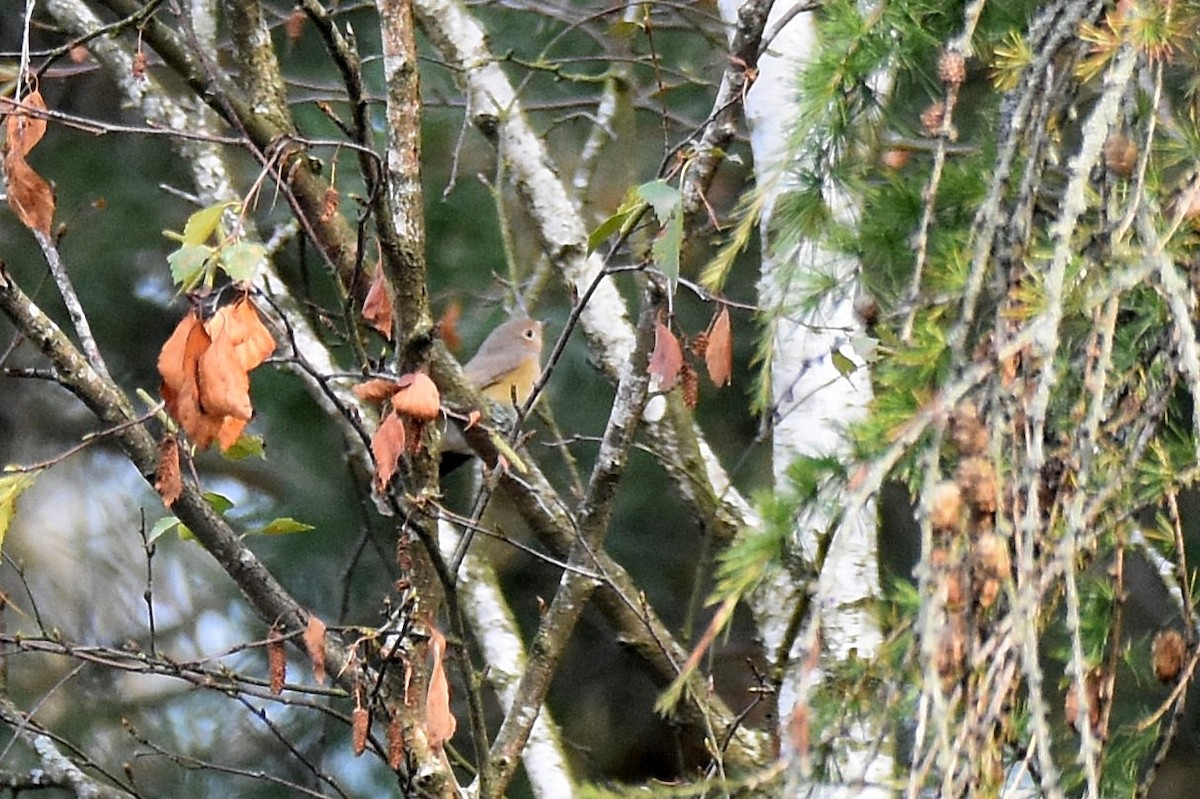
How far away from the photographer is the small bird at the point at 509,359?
2859 millimetres

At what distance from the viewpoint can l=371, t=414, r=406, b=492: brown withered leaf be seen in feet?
4.47

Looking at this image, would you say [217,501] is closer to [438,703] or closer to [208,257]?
[438,703]

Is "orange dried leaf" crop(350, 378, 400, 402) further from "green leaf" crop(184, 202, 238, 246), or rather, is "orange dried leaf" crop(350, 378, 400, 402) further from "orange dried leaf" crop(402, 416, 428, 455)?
"green leaf" crop(184, 202, 238, 246)

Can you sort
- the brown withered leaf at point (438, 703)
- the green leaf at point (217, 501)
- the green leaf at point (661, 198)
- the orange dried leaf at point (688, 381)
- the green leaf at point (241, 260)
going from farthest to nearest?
the green leaf at point (217, 501) → the orange dried leaf at point (688, 381) → the brown withered leaf at point (438, 703) → the green leaf at point (661, 198) → the green leaf at point (241, 260)

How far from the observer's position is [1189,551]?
95.9 inches

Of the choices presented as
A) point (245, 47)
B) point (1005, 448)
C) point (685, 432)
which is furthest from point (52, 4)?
point (1005, 448)

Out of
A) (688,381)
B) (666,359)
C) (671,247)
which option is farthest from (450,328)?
(671,247)

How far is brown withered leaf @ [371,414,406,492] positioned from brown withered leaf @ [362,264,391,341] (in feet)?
0.83

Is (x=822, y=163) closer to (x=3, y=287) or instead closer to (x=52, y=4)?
(x=3, y=287)

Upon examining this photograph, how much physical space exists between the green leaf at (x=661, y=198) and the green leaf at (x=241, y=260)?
35 centimetres

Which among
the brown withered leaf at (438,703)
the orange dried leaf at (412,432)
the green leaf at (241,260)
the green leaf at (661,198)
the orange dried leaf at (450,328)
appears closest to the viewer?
the green leaf at (241,260)

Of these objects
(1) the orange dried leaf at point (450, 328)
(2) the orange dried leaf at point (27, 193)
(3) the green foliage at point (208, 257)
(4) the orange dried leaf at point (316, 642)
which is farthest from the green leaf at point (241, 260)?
(1) the orange dried leaf at point (450, 328)

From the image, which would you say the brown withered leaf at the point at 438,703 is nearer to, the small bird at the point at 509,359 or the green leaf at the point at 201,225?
the green leaf at the point at 201,225

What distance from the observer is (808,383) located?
2162mm
